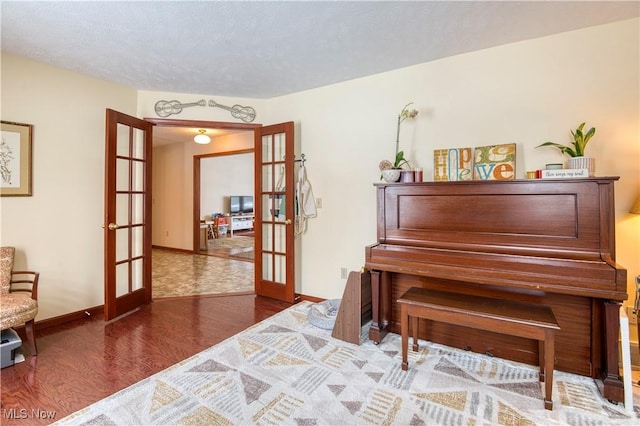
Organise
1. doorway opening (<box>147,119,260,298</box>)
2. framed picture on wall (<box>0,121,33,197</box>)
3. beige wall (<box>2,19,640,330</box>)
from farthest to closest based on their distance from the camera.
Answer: doorway opening (<box>147,119,260,298</box>), framed picture on wall (<box>0,121,33,197</box>), beige wall (<box>2,19,640,330</box>)

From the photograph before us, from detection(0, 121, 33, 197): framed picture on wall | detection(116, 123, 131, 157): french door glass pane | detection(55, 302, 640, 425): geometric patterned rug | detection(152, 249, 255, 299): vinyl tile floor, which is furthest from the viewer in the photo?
detection(152, 249, 255, 299): vinyl tile floor

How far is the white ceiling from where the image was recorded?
2.02m

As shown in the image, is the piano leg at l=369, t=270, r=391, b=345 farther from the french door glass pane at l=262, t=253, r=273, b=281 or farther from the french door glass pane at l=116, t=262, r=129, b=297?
the french door glass pane at l=116, t=262, r=129, b=297

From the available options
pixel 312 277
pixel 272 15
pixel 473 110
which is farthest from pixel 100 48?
pixel 473 110

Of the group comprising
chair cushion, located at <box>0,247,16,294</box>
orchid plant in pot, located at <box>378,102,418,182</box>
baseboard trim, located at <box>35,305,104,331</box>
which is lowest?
baseboard trim, located at <box>35,305,104,331</box>

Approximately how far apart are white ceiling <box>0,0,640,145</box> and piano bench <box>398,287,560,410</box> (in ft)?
6.54

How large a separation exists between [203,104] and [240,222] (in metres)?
6.26

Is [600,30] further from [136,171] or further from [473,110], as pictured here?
[136,171]

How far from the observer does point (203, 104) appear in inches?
146

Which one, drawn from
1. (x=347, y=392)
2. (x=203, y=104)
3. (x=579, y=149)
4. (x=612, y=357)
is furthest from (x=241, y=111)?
(x=612, y=357)

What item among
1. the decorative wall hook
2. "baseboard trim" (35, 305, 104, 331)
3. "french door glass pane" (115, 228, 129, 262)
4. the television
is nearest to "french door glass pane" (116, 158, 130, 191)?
"french door glass pane" (115, 228, 129, 262)

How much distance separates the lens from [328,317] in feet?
9.57

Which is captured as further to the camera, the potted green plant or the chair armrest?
the chair armrest

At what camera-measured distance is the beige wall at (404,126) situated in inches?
88.8
